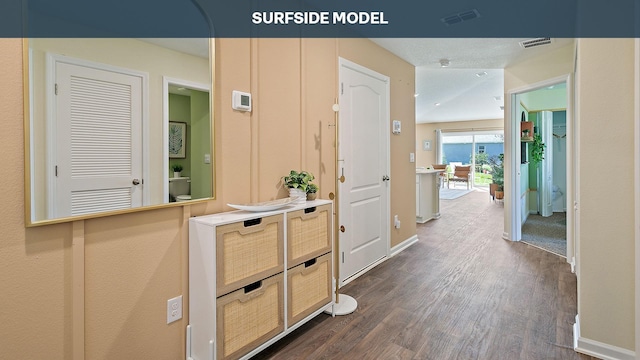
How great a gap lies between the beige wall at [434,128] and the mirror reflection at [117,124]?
10.9m

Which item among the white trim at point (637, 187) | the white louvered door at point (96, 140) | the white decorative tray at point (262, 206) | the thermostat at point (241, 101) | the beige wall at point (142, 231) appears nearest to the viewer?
the beige wall at point (142, 231)

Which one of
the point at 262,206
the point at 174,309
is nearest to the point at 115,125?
the point at 262,206

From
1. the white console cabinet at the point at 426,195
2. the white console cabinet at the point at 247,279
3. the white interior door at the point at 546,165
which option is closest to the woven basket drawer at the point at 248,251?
the white console cabinet at the point at 247,279

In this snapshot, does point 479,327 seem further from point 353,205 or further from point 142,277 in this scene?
point 142,277

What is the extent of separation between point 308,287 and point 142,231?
42.7 inches

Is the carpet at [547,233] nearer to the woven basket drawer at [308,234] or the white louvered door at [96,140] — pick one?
the woven basket drawer at [308,234]

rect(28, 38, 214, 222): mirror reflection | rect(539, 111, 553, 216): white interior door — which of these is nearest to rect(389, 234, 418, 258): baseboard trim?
rect(28, 38, 214, 222): mirror reflection

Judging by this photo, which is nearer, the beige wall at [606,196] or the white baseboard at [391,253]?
the beige wall at [606,196]

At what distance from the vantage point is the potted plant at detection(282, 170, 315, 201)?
88.4 inches

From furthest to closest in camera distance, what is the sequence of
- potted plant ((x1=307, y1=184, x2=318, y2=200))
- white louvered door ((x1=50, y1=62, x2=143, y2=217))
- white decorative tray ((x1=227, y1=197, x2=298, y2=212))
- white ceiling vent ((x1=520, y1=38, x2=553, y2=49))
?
white ceiling vent ((x1=520, y1=38, x2=553, y2=49)) < potted plant ((x1=307, y1=184, x2=318, y2=200)) < white decorative tray ((x1=227, y1=197, x2=298, y2=212)) < white louvered door ((x1=50, y1=62, x2=143, y2=217))

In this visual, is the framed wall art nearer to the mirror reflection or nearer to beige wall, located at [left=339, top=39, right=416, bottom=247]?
the mirror reflection

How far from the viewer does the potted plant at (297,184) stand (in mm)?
2246

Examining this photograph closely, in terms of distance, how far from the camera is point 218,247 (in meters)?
1.59

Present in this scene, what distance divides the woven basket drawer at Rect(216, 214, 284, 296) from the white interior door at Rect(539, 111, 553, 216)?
6.06m
